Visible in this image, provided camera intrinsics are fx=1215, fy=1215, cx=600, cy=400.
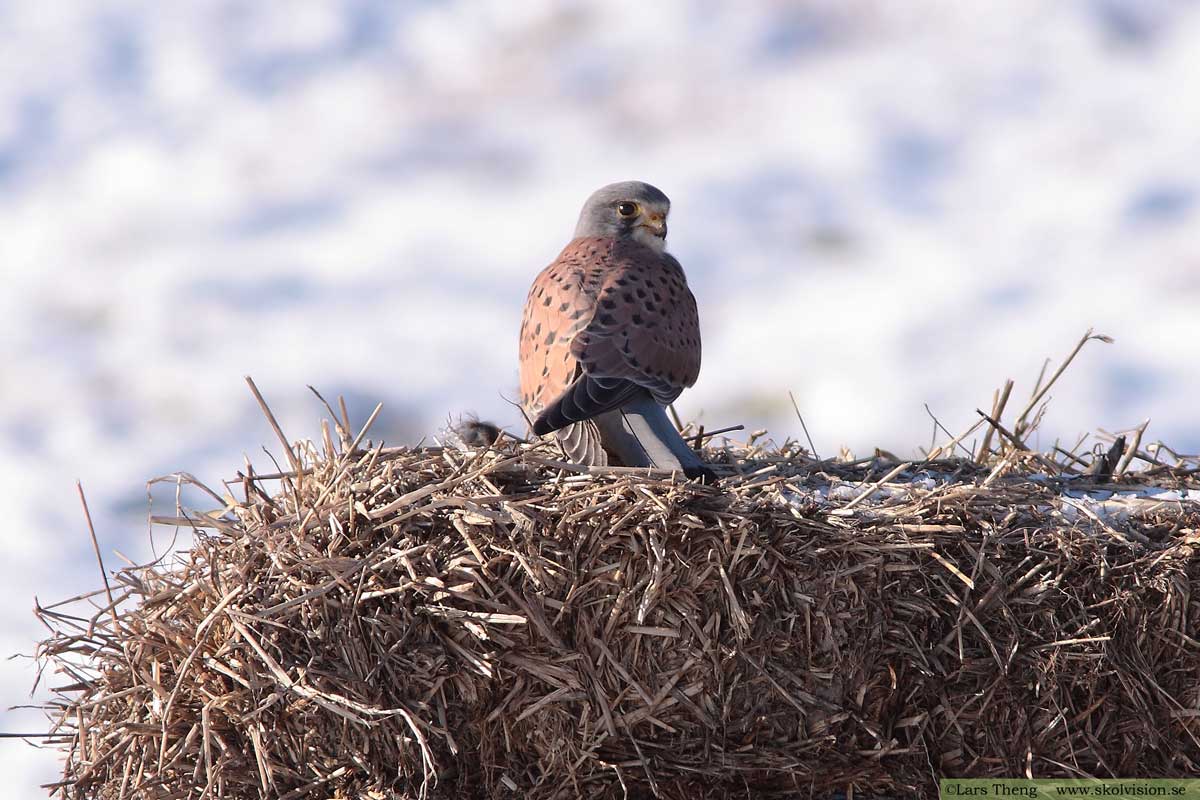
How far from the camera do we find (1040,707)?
2658 millimetres

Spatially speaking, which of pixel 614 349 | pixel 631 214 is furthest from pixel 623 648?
pixel 631 214

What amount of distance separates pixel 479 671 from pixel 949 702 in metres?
1.02

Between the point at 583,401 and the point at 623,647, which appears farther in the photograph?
the point at 583,401

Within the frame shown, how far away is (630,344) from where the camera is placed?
3.07m

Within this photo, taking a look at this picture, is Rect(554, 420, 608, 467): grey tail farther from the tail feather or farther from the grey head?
the grey head

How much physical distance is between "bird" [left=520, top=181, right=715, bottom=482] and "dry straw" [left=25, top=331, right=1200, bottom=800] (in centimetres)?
26

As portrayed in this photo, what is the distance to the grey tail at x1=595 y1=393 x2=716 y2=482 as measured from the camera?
9.32ft

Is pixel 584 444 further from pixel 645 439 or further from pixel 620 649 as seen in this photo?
pixel 620 649

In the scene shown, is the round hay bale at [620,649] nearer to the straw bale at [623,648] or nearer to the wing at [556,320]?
the straw bale at [623,648]

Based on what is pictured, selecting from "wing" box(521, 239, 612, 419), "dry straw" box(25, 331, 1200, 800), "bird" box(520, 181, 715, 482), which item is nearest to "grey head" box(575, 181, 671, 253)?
"bird" box(520, 181, 715, 482)

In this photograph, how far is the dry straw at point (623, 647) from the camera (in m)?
2.49

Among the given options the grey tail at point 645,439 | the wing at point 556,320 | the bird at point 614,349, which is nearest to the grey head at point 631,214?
the bird at point 614,349

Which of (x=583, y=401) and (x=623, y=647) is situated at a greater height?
(x=583, y=401)

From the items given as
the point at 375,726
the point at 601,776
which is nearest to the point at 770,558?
the point at 601,776
